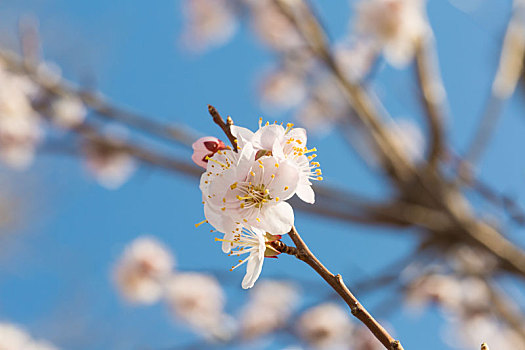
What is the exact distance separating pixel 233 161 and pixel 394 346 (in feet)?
0.85

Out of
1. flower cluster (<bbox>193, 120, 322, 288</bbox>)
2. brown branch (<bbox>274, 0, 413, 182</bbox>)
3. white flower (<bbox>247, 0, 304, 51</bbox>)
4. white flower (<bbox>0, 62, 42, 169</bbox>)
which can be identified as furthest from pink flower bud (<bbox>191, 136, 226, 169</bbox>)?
white flower (<bbox>247, 0, 304, 51</bbox>)

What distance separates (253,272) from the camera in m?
0.54

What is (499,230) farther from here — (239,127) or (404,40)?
(239,127)

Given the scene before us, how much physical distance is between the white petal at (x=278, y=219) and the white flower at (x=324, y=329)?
1.83 m

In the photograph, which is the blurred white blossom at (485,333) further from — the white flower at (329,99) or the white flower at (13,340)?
the white flower at (13,340)

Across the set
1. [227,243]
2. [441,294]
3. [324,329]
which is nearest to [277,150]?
[227,243]

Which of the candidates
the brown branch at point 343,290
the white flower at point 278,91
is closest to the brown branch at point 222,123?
the brown branch at point 343,290

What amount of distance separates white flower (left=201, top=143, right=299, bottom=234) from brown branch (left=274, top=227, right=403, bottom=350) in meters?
0.05

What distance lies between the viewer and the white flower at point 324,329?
7.54 ft

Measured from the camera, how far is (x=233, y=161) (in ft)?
1.78

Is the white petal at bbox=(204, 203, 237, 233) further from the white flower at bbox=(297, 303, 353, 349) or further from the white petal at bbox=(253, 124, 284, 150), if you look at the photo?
the white flower at bbox=(297, 303, 353, 349)

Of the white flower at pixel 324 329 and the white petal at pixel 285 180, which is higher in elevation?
the white flower at pixel 324 329

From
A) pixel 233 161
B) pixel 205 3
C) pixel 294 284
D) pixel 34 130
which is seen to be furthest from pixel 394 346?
pixel 205 3

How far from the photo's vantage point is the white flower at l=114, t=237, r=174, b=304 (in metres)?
2.76
